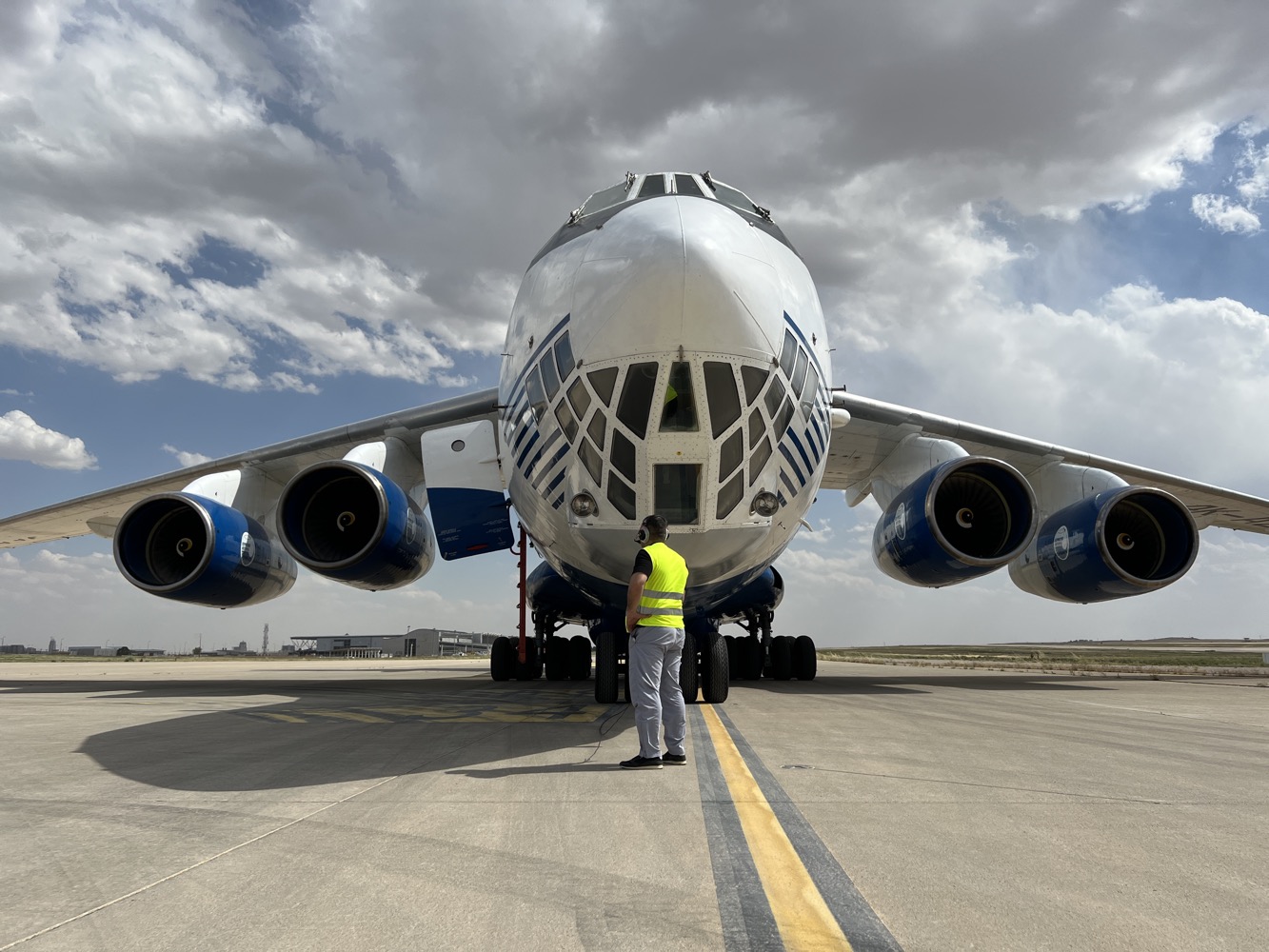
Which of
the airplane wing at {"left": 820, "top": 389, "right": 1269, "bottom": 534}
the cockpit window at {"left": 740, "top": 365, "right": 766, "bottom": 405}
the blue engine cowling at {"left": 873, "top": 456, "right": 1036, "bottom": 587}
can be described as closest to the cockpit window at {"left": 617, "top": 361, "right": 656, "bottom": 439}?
the cockpit window at {"left": 740, "top": 365, "right": 766, "bottom": 405}

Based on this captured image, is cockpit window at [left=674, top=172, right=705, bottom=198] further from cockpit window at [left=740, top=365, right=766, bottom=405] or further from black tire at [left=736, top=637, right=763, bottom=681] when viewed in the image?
black tire at [left=736, top=637, right=763, bottom=681]

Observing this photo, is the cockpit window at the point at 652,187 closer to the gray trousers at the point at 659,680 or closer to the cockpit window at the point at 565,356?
the cockpit window at the point at 565,356

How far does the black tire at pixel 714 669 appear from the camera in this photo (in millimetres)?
7473

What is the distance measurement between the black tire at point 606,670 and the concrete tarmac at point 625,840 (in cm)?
146

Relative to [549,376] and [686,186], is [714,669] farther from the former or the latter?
[686,186]

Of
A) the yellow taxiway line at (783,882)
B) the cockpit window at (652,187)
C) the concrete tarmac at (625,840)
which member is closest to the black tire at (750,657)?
the concrete tarmac at (625,840)

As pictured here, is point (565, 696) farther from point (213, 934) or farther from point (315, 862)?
point (213, 934)

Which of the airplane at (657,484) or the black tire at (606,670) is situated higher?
the airplane at (657,484)

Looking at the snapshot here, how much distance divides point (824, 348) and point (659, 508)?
2088 millimetres

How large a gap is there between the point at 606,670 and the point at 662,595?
2.97 meters

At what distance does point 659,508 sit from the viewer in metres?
6.17

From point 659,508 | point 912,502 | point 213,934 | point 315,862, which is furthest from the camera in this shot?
point 912,502

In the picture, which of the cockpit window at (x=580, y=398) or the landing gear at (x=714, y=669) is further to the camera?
the landing gear at (x=714, y=669)

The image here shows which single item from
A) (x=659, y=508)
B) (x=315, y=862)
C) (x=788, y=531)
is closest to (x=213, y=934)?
(x=315, y=862)
